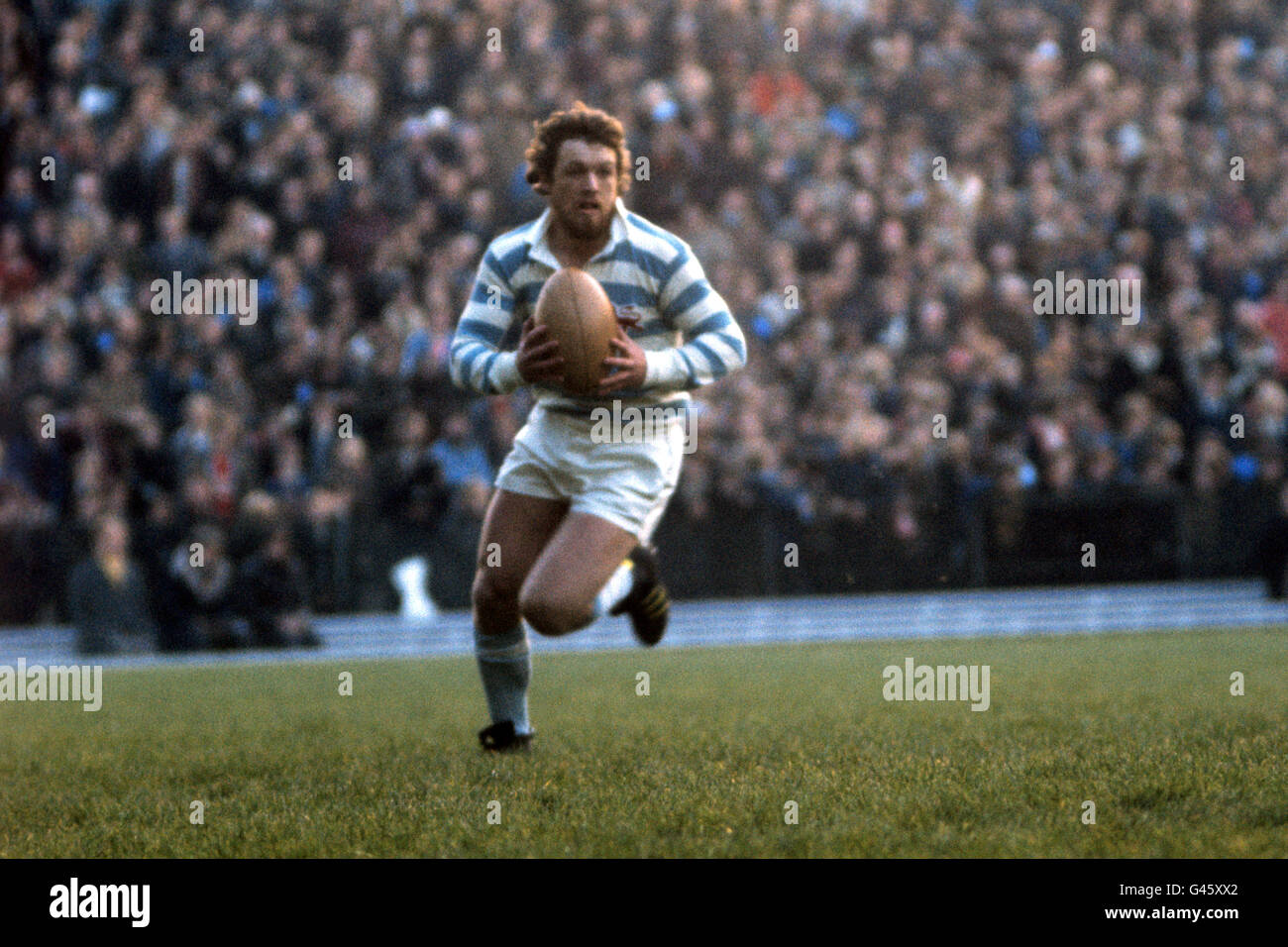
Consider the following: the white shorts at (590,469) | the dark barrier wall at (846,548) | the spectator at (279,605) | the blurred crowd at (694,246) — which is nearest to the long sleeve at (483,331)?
the white shorts at (590,469)

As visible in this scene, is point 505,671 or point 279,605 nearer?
point 505,671

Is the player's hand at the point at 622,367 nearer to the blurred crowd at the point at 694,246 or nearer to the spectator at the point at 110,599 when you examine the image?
the blurred crowd at the point at 694,246

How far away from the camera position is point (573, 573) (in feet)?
17.6

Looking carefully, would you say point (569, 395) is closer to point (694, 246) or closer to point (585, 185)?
point (585, 185)

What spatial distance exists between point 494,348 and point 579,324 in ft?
2.00

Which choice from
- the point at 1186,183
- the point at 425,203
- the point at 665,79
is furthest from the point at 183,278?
the point at 1186,183

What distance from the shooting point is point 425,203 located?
49.4 feet

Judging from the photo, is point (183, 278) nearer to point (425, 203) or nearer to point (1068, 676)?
point (425, 203)

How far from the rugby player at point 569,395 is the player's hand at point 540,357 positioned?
0.42 ft

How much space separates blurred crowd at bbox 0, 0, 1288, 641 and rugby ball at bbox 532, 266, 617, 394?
7.78 metres

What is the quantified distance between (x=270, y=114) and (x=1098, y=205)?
8190 mm

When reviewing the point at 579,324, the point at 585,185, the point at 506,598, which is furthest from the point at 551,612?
the point at 585,185

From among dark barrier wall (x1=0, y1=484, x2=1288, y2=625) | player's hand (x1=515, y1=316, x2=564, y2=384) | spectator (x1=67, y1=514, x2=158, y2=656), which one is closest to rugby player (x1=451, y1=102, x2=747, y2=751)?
player's hand (x1=515, y1=316, x2=564, y2=384)

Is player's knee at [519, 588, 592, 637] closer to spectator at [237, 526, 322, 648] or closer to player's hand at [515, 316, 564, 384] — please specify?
player's hand at [515, 316, 564, 384]
